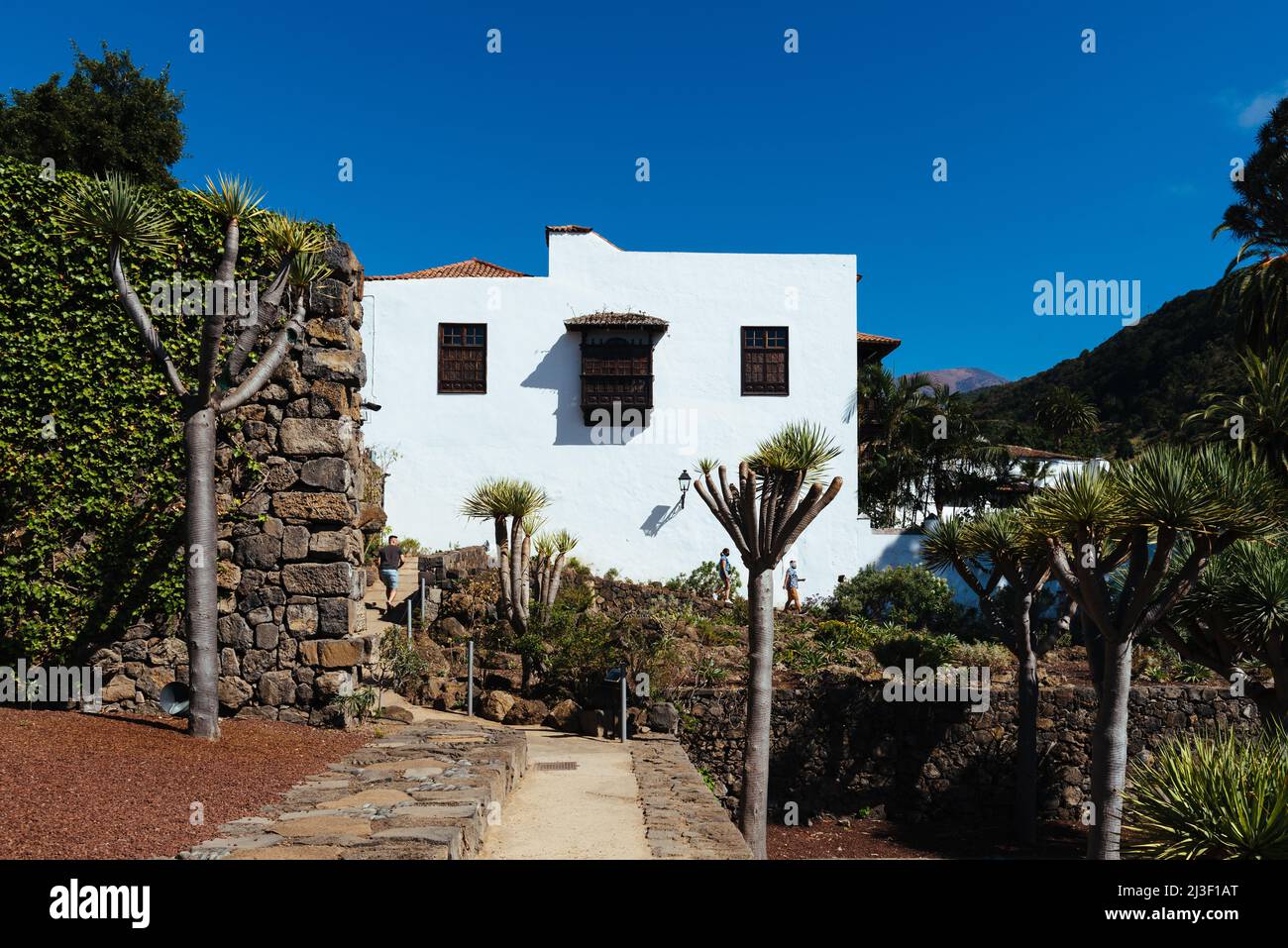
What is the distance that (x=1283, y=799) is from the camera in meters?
4.58

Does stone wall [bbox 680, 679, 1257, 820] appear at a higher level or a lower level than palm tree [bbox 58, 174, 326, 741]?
lower

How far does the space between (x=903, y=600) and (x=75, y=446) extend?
687 inches

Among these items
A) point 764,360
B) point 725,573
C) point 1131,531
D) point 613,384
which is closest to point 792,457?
point 1131,531

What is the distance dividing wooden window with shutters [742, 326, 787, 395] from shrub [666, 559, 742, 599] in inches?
184

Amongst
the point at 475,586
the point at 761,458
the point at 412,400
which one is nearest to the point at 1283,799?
the point at 761,458

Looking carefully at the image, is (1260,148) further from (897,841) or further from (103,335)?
(103,335)

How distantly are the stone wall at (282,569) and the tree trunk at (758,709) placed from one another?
4.13 metres

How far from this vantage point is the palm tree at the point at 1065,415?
3888 cm

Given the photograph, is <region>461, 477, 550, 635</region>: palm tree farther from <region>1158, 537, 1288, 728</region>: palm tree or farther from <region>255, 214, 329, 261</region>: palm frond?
<region>1158, 537, 1288, 728</region>: palm tree

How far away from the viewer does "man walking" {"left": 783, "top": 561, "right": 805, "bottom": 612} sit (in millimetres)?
22136

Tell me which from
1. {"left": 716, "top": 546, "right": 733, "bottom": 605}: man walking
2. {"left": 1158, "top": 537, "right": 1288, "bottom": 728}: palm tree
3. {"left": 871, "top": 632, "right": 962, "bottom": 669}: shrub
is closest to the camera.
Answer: {"left": 1158, "top": 537, "right": 1288, "bottom": 728}: palm tree

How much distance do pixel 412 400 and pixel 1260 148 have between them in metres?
23.8

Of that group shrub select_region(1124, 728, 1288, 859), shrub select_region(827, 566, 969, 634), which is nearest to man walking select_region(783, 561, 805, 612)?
shrub select_region(827, 566, 969, 634)

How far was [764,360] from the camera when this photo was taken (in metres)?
23.4
